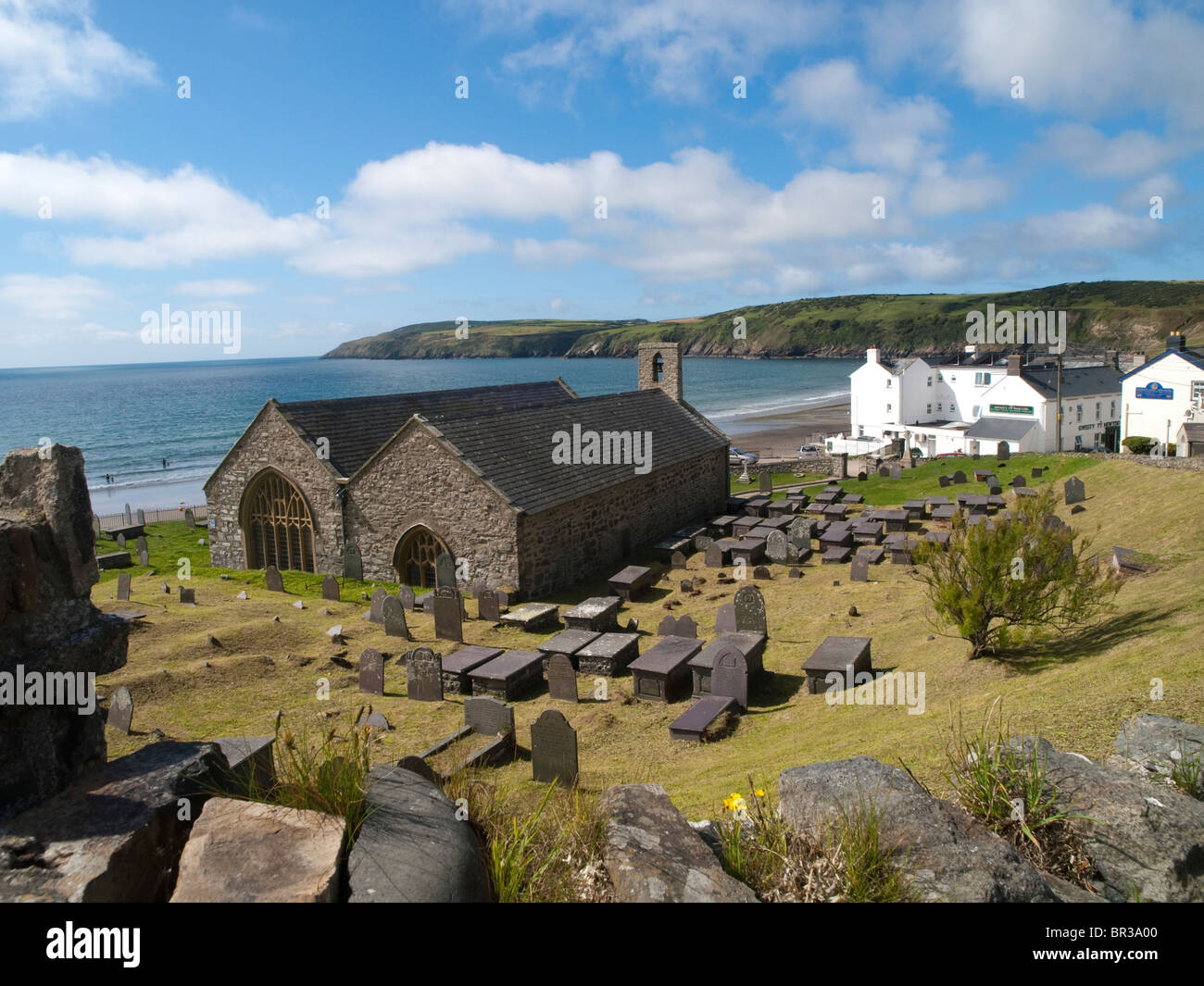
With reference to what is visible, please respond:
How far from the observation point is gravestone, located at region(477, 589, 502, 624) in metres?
20.5

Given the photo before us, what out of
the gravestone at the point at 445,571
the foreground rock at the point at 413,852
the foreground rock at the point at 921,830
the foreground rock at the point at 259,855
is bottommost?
the gravestone at the point at 445,571

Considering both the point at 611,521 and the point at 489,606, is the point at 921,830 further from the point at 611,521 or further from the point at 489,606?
the point at 611,521

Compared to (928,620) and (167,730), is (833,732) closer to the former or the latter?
(928,620)

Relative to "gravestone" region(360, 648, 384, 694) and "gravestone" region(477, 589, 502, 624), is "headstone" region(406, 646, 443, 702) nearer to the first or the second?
"gravestone" region(360, 648, 384, 694)

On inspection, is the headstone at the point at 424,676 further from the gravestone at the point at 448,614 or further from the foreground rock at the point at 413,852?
the foreground rock at the point at 413,852

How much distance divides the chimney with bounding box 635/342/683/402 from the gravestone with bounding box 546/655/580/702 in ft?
77.8

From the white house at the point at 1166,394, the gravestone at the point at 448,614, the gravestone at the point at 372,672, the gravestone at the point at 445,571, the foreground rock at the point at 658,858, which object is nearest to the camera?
the foreground rock at the point at 658,858

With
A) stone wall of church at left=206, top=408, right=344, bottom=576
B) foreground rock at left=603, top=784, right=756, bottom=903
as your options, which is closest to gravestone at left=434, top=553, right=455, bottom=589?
stone wall of church at left=206, top=408, right=344, bottom=576

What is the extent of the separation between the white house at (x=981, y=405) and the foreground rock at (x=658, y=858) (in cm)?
5193

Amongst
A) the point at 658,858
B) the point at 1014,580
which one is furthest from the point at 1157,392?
the point at 658,858

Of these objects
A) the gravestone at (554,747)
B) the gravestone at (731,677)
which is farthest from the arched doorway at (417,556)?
the gravestone at (554,747)

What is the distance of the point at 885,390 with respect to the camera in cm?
6525

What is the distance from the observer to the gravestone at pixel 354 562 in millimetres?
24953
